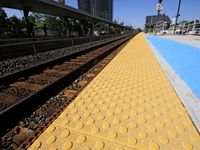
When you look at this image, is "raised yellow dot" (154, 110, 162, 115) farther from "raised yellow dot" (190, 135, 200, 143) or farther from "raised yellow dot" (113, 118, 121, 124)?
"raised yellow dot" (113, 118, 121, 124)

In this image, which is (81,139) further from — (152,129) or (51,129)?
(152,129)

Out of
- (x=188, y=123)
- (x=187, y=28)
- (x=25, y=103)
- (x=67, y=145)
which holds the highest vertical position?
(x=187, y=28)

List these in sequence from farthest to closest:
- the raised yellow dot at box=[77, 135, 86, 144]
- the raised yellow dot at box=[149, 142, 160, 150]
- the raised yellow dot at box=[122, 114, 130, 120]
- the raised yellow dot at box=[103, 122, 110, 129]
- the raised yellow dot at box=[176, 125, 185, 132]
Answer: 1. the raised yellow dot at box=[122, 114, 130, 120]
2. the raised yellow dot at box=[103, 122, 110, 129]
3. the raised yellow dot at box=[176, 125, 185, 132]
4. the raised yellow dot at box=[77, 135, 86, 144]
5. the raised yellow dot at box=[149, 142, 160, 150]

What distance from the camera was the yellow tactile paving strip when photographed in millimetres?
1480

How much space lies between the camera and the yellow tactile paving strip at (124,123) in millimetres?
1480

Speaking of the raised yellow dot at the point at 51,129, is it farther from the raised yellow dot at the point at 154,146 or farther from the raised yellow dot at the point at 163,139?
the raised yellow dot at the point at 163,139

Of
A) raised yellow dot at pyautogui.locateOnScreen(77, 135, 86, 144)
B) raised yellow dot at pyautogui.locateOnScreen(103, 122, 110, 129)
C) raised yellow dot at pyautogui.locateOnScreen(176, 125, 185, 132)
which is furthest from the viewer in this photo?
raised yellow dot at pyautogui.locateOnScreen(103, 122, 110, 129)

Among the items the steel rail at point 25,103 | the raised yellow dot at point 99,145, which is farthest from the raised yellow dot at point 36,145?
the raised yellow dot at point 99,145

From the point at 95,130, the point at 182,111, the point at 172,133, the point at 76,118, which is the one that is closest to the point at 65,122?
the point at 76,118

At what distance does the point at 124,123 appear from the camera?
1815 millimetres

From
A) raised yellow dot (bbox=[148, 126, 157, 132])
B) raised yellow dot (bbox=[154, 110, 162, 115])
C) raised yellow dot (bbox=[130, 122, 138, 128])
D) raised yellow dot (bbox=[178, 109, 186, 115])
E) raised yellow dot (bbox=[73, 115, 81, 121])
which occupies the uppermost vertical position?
raised yellow dot (bbox=[178, 109, 186, 115])

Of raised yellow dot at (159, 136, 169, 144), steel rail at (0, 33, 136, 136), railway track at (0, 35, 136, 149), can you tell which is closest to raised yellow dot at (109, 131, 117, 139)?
raised yellow dot at (159, 136, 169, 144)

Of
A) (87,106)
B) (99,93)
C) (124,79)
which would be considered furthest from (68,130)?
(124,79)

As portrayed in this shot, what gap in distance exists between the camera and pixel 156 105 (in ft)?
7.34
